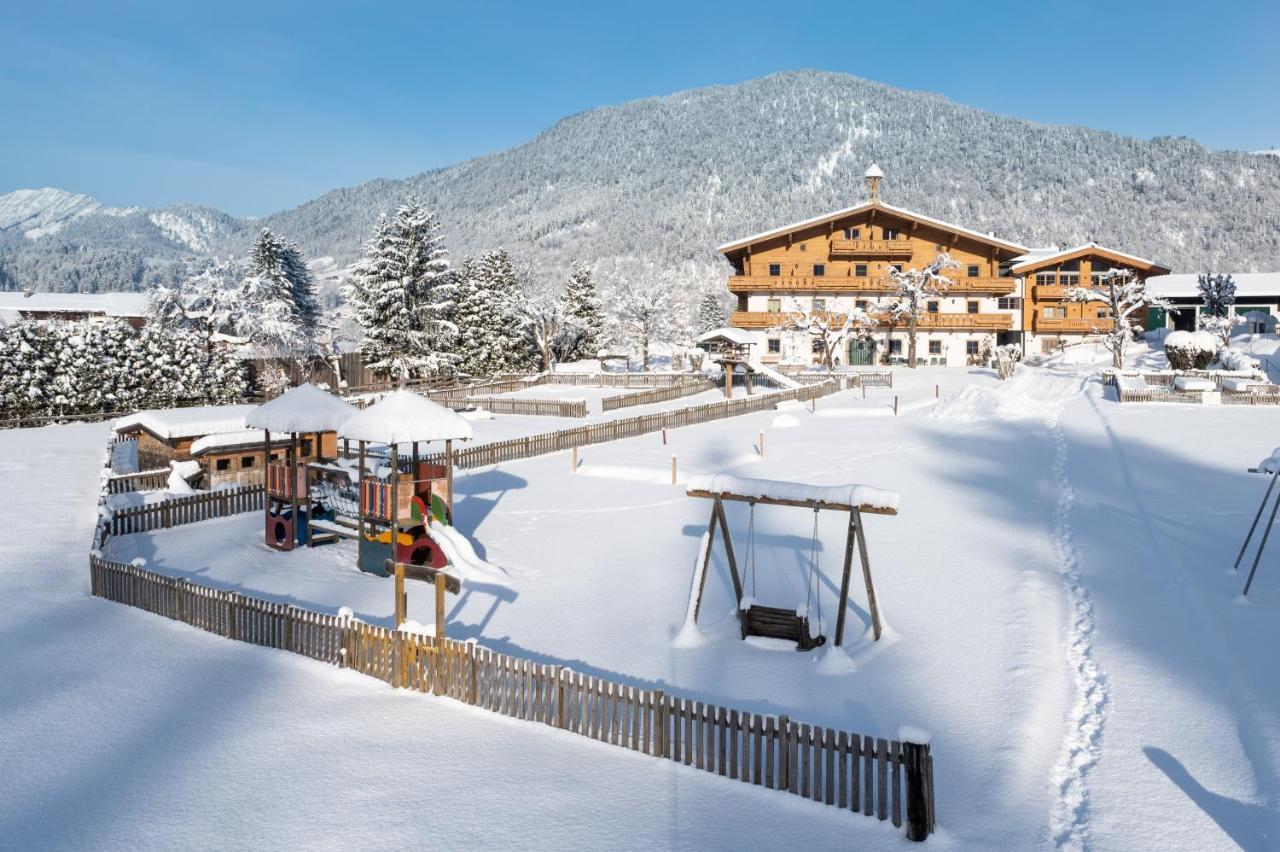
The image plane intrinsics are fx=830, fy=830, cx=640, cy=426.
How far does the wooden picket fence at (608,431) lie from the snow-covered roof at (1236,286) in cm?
4208

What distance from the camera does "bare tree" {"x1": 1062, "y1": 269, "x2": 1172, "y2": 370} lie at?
160ft

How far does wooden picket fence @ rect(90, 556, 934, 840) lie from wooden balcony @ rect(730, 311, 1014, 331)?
53915mm

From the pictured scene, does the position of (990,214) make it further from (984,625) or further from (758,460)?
(984,625)

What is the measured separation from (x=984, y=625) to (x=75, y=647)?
1477 centimetres

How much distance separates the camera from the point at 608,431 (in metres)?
34.9

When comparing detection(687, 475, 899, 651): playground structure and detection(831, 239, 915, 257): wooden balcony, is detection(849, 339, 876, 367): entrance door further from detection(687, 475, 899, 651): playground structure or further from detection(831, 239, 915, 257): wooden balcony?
detection(687, 475, 899, 651): playground structure

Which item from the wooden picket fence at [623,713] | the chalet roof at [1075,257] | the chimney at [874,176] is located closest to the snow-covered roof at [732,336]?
the chimney at [874,176]

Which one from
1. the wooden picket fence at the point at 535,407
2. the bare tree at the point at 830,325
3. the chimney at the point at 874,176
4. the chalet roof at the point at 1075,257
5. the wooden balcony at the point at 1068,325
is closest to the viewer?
the wooden picket fence at the point at 535,407

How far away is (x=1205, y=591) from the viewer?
14656mm

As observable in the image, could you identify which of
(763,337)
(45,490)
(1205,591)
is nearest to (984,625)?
(1205,591)

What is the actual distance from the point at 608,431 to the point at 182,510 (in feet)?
55.6

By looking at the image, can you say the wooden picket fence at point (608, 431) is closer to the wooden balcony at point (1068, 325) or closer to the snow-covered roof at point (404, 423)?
the snow-covered roof at point (404, 423)

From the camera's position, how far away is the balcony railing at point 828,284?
6347 centimetres

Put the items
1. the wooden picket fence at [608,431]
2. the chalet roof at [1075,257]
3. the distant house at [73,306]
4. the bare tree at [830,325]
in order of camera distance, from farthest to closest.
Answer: the distant house at [73,306], the chalet roof at [1075,257], the bare tree at [830,325], the wooden picket fence at [608,431]
